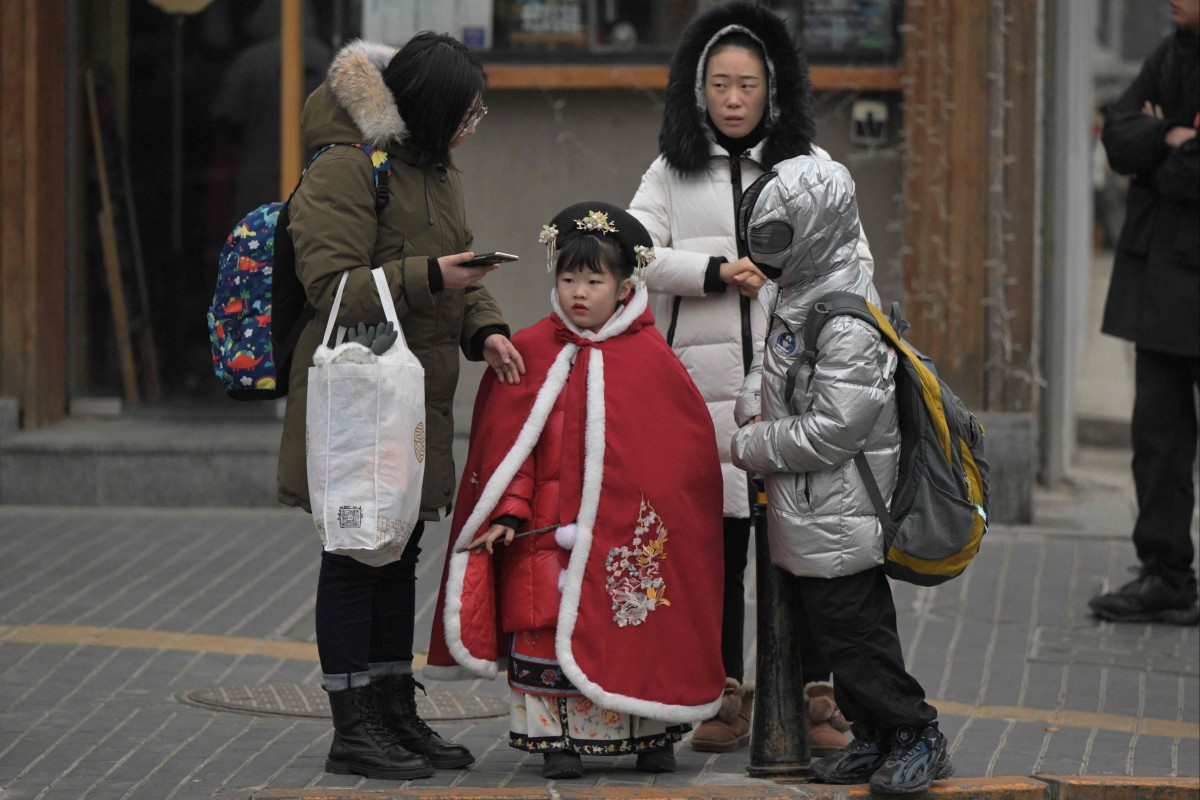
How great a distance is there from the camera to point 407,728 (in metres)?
5.16

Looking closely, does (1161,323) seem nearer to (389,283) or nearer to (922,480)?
(922,480)

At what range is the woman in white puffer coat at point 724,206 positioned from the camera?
531 cm

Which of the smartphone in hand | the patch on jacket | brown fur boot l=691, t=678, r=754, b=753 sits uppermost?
the smartphone in hand

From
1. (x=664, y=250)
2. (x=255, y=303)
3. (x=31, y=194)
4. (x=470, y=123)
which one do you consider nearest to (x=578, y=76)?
(x=31, y=194)

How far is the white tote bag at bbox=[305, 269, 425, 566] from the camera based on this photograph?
4.65m

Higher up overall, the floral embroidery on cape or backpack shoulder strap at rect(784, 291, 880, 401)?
backpack shoulder strap at rect(784, 291, 880, 401)

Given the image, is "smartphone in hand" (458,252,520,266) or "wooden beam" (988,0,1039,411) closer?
"smartphone in hand" (458,252,520,266)

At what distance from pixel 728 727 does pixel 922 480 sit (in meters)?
1.13

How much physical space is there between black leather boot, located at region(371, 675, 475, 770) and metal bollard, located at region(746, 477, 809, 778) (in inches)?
31.8

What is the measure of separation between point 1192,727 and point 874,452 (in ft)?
6.64

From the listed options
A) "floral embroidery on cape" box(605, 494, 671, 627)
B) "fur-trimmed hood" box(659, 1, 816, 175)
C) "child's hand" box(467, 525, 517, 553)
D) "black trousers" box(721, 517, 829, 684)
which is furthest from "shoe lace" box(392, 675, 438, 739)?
"fur-trimmed hood" box(659, 1, 816, 175)

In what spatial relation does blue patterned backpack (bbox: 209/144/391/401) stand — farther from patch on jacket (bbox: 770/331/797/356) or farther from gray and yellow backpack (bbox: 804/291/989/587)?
gray and yellow backpack (bbox: 804/291/989/587)

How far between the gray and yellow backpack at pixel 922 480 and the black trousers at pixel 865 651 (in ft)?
0.37

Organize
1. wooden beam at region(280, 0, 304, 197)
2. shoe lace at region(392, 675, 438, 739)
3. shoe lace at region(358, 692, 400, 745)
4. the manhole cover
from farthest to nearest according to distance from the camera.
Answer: wooden beam at region(280, 0, 304, 197) < the manhole cover < shoe lace at region(392, 675, 438, 739) < shoe lace at region(358, 692, 400, 745)
